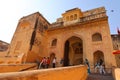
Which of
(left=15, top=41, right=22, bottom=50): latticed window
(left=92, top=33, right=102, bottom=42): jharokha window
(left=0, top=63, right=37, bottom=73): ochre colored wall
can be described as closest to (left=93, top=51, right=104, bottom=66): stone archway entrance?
(left=92, top=33, right=102, bottom=42): jharokha window

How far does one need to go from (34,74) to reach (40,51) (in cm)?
1430

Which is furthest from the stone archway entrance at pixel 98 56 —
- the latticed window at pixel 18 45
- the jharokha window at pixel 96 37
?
the latticed window at pixel 18 45

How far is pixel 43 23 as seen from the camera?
58.0ft

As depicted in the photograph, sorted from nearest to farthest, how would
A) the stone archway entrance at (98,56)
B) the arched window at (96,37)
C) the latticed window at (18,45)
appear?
the stone archway entrance at (98,56)
the arched window at (96,37)
the latticed window at (18,45)

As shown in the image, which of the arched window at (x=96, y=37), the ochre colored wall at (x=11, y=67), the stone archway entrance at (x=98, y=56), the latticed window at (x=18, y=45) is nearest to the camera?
the ochre colored wall at (x=11, y=67)

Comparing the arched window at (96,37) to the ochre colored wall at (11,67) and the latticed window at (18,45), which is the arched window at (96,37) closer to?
the ochre colored wall at (11,67)

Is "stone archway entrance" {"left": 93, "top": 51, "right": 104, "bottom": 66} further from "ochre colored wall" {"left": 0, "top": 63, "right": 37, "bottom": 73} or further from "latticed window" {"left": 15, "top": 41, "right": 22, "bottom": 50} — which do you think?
"latticed window" {"left": 15, "top": 41, "right": 22, "bottom": 50}

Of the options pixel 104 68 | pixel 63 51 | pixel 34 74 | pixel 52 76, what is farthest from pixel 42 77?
pixel 63 51

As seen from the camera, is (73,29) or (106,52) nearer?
(106,52)

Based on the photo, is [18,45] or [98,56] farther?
[18,45]

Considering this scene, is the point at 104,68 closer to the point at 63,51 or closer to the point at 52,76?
the point at 63,51

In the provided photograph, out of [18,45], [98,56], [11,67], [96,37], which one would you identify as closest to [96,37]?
[96,37]

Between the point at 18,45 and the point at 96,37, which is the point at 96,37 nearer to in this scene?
the point at 96,37

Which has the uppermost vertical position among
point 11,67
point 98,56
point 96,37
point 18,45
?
point 96,37
